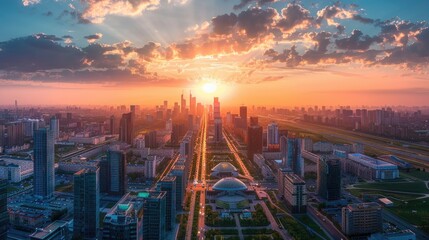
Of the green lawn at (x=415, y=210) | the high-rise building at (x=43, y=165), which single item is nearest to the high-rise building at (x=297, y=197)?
the green lawn at (x=415, y=210)

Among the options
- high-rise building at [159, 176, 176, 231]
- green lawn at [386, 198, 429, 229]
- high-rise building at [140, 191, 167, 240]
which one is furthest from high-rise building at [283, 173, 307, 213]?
high-rise building at [140, 191, 167, 240]

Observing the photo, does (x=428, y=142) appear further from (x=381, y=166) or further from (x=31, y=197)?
(x=31, y=197)

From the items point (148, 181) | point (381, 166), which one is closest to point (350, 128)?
point (381, 166)

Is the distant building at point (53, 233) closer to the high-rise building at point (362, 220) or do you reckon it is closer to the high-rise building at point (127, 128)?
the high-rise building at point (362, 220)

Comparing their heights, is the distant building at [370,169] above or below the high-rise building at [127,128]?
below

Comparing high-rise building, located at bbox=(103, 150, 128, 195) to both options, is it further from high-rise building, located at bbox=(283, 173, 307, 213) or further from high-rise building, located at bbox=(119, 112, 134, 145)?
high-rise building, located at bbox=(119, 112, 134, 145)
